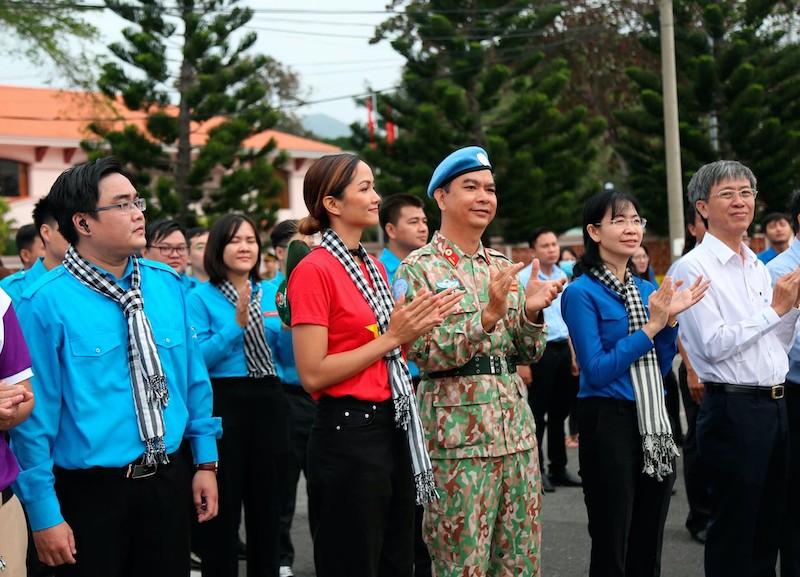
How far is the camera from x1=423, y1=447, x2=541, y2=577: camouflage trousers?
3340 millimetres

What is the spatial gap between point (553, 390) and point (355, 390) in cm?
449

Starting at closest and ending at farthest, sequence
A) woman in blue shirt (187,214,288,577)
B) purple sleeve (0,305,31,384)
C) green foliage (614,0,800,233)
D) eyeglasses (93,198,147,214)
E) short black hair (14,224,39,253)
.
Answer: purple sleeve (0,305,31,384)
eyeglasses (93,198,147,214)
woman in blue shirt (187,214,288,577)
short black hair (14,224,39,253)
green foliage (614,0,800,233)

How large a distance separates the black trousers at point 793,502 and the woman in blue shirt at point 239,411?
233 centimetres

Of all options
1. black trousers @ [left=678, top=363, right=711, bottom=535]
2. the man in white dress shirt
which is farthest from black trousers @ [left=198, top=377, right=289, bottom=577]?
black trousers @ [left=678, top=363, right=711, bottom=535]

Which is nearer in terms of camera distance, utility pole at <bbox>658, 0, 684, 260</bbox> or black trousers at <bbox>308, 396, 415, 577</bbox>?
black trousers at <bbox>308, 396, 415, 577</bbox>

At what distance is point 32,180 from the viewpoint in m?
30.2

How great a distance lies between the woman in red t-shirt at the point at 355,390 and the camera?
3031 mm

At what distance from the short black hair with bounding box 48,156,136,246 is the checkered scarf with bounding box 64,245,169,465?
114 mm

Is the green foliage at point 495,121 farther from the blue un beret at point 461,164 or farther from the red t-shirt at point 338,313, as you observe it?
the red t-shirt at point 338,313

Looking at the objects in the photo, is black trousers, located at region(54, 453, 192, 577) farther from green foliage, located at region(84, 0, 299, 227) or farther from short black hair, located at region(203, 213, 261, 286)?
green foliage, located at region(84, 0, 299, 227)

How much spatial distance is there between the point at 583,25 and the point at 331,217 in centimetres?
2504

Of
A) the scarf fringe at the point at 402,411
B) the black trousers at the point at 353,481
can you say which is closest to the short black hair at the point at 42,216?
the black trousers at the point at 353,481

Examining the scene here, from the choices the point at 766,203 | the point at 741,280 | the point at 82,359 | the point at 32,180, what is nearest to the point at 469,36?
the point at 766,203

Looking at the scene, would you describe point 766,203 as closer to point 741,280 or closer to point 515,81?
point 515,81
